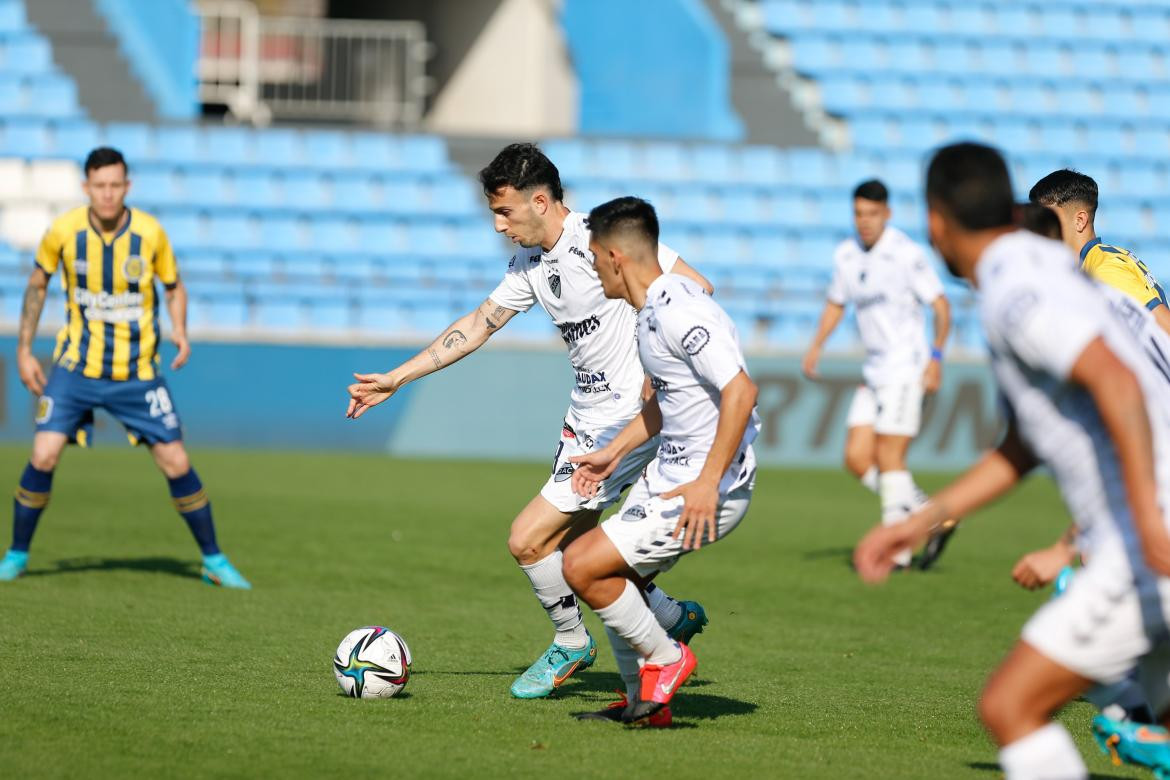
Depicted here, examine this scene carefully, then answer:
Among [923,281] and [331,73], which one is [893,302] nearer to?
[923,281]

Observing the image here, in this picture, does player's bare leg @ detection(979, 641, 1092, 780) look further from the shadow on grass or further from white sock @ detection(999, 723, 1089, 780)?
the shadow on grass

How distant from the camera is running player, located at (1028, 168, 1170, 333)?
19.3ft

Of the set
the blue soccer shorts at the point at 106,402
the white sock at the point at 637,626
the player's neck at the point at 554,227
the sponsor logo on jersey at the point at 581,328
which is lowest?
the white sock at the point at 637,626

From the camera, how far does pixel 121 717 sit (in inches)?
215

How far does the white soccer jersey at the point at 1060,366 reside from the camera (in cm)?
364

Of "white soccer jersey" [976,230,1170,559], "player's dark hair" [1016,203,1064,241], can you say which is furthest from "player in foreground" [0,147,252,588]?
"white soccer jersey" [976,230,1170,559]

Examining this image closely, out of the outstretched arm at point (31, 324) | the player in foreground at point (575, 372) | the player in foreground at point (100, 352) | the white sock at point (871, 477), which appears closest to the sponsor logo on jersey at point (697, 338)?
the player in foreground at point (575, 372)

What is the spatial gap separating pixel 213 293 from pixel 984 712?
49.1 ft

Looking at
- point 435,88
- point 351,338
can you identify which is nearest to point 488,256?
point 351,338

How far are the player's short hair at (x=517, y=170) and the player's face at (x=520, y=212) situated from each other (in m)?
0.03

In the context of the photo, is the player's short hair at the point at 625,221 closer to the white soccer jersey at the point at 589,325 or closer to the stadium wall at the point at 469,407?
the white soccer jersey at the point at 589,325

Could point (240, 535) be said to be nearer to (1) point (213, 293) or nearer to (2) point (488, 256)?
(1) point (213, 293)

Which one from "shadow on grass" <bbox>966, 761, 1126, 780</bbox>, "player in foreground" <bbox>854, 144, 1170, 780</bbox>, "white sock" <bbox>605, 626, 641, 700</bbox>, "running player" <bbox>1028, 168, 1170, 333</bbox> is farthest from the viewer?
"running player" <bbox>1028, 168, 1170, 333</bbox>

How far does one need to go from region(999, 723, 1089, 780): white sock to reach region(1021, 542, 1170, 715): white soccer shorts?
0.18 meters
